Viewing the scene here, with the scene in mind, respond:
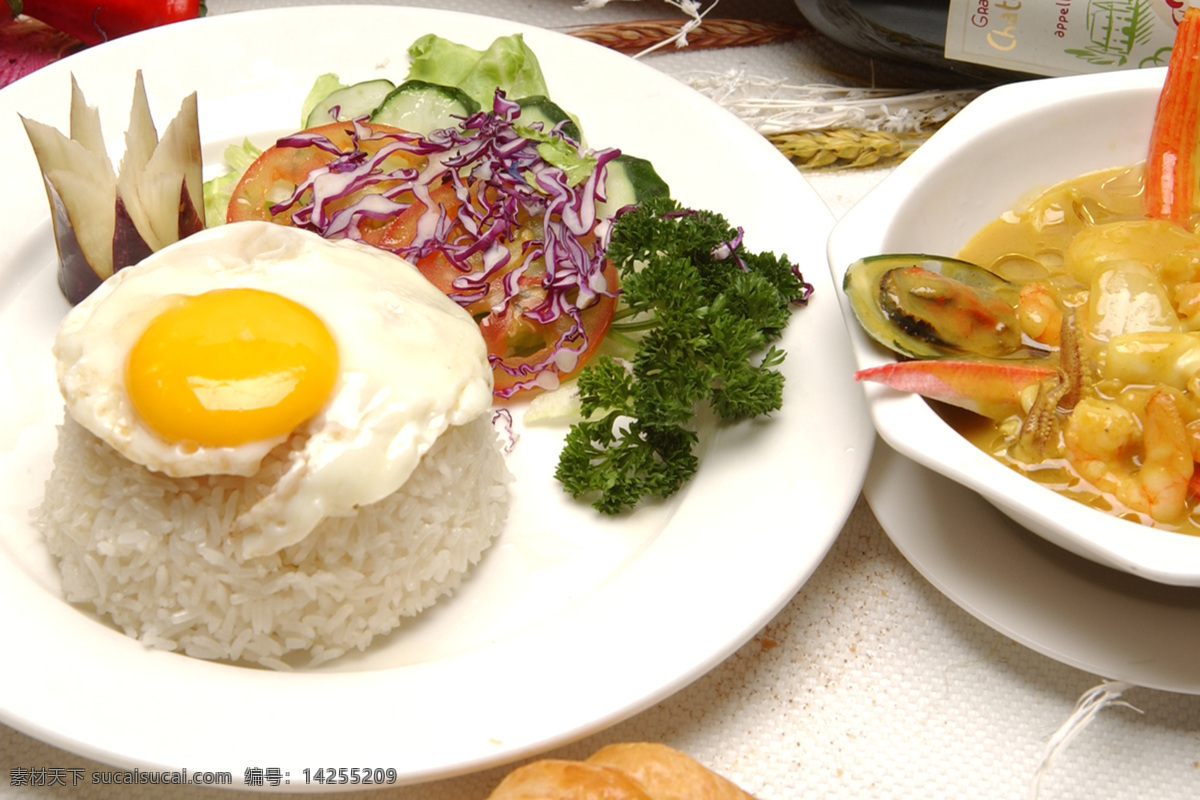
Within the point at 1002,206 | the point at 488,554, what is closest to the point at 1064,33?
the point at 1002,206

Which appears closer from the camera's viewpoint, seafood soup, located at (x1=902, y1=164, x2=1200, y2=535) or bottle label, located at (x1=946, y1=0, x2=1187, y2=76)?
seafood soup, located at (x1=902, y1=164, x2=1200, y2=535)

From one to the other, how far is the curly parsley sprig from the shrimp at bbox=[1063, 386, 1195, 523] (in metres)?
0.69

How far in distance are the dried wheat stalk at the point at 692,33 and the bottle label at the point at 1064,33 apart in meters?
1.05

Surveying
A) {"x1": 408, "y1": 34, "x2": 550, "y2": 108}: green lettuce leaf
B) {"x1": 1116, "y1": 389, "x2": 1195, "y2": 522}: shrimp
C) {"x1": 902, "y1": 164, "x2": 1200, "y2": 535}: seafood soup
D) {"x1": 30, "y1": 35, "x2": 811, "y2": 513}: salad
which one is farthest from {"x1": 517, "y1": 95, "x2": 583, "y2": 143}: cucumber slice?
{"x1": 1116, "y1": 389, "x2": 1195, "y2": 522}: shrimp

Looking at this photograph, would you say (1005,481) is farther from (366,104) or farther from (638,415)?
(366,104)

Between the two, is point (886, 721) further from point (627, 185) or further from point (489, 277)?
point (627, 185)

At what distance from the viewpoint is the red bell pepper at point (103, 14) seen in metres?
4.07

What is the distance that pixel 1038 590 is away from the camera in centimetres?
235

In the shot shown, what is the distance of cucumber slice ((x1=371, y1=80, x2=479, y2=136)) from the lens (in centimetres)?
333

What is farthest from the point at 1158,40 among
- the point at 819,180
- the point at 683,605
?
the point at 683,605

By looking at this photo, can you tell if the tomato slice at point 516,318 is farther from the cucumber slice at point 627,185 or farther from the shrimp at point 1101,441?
the shrimp at point 1101,441

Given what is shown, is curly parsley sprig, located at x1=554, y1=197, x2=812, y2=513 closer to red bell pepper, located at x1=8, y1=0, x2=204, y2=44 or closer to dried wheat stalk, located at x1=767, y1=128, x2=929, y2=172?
dried wheat stalk, located at x1=767, y1=128, x2=929, y2=172

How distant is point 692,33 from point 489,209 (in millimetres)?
1684

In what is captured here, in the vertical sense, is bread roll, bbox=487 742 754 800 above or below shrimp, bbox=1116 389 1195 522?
below
